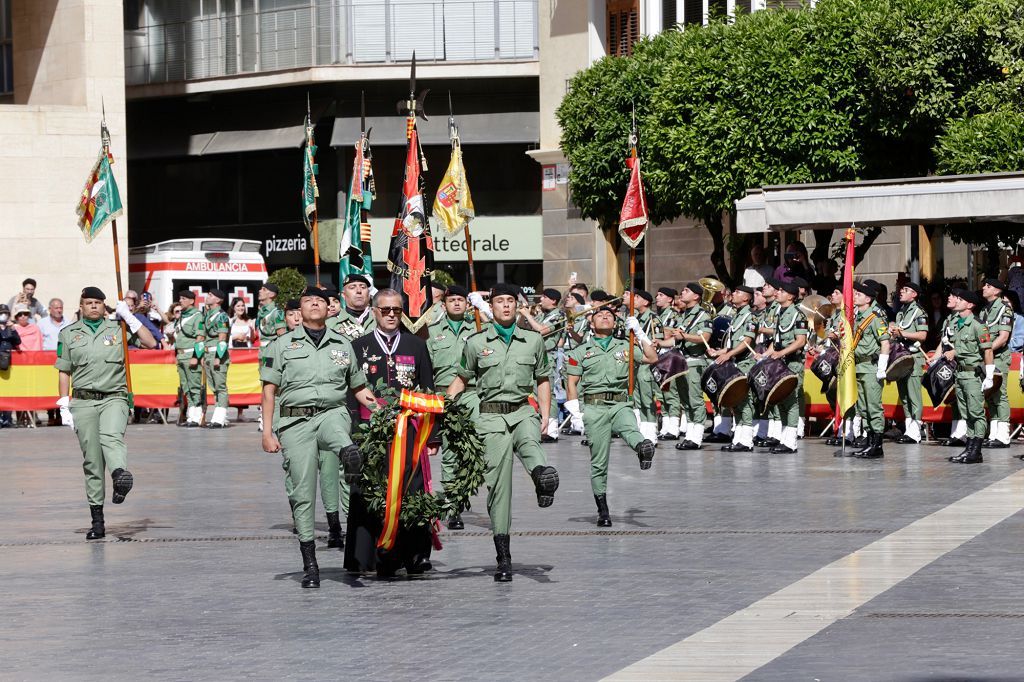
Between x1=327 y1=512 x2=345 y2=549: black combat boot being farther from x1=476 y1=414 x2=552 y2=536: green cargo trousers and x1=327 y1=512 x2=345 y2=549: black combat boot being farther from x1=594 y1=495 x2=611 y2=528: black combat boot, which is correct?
x1=594 y1=495 x2=611 y2=528: black combat boot

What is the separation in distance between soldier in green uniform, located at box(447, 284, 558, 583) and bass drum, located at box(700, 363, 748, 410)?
9.17 m

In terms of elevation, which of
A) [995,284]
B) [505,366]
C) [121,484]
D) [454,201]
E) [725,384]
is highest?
[454,201]

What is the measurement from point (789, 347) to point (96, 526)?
9826 millimetres

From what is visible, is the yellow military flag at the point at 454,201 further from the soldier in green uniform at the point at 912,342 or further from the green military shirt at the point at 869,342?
the soldier in green uniform at the point at 912,342

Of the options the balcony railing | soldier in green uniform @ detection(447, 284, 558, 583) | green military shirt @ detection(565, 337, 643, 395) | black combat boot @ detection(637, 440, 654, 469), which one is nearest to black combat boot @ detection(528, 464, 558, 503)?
soldier in green uniform @ detection(447, 284, 558, 583)

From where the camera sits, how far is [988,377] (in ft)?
64.4

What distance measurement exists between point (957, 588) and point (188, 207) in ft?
135

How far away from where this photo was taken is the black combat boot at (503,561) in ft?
35.7

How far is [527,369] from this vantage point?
38.9 feet

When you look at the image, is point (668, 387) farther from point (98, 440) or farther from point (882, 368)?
point (98, 440)

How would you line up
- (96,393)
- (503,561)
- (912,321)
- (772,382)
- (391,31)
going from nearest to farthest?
(503,561) → (96,393) → (912,321) → (772,382) → (391,31)

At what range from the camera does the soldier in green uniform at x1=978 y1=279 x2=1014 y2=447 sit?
1997 centimetres

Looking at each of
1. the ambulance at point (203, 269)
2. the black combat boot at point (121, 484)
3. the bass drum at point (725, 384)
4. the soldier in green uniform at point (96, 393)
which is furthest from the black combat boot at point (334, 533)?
the ambulance at point (203, 269)

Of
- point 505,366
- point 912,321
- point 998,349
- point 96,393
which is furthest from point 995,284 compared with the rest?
point 96,393
